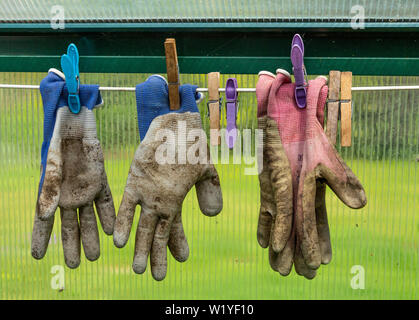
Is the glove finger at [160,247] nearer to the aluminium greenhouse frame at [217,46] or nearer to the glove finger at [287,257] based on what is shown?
the glove finger at [287,257]

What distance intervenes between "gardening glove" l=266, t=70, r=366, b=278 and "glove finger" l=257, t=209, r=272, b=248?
98mm

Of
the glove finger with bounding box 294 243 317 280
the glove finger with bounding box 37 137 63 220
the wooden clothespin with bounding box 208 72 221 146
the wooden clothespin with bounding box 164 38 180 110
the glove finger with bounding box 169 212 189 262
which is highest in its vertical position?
the wooden clothespin with bounding box 164 38 180 110

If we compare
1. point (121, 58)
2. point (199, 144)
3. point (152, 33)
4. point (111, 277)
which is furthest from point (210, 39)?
point (111, 277)

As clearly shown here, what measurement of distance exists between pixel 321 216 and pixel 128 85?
732 mm

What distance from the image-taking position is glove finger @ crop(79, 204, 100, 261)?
156 centimetres

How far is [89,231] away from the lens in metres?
1.57

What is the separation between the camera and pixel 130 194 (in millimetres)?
1453

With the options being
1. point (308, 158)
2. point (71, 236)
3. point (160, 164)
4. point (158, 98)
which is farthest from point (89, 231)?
Answer: point (308, 158)

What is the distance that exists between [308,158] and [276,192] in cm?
12

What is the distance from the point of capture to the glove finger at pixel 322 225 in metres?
1.50

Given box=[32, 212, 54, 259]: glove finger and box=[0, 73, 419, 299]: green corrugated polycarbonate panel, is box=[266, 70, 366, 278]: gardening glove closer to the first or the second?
box=[0, 73, 419, 299]: green corrugated polycarbonate panel

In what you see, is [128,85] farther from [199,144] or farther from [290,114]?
[290,114]

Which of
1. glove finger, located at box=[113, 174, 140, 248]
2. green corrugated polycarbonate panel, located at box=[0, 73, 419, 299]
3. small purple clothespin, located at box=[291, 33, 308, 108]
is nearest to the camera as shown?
small purple clothespin, located at box=[291, 33, 308, 108]

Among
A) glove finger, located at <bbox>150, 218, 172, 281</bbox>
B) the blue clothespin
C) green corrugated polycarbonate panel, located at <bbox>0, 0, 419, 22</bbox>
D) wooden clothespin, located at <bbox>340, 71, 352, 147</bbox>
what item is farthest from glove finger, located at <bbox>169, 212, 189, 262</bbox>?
green corrugated polycarbonate panel, located at <bbox>0, 0, 419, 22</bbox>
